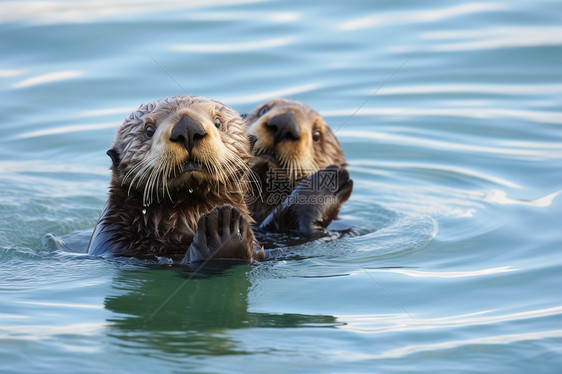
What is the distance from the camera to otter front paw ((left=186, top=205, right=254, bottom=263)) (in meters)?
3.96

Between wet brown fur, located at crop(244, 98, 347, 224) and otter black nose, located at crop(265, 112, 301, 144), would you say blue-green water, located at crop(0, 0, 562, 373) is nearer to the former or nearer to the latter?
wet brown fur, located at crop(244, 98, 347, 224)

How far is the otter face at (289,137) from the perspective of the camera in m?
5.62

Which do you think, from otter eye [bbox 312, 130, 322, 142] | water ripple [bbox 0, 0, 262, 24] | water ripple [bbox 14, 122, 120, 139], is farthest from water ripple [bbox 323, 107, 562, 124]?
water ripple [bbox 0, 0, 262, 24]

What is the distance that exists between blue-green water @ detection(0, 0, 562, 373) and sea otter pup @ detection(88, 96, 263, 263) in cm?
16

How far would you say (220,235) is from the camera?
4.03m

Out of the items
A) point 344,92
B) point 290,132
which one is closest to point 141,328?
point 290,132

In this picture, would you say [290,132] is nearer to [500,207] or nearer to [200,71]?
[500,207]

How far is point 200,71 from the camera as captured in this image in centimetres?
985

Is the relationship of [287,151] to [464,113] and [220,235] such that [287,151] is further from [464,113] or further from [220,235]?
[464,113]

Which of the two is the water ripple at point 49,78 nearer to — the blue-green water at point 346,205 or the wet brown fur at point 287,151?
the blue-green water at point 346,205

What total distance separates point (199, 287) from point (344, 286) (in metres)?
0.80

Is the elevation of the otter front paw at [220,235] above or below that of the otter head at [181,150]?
below

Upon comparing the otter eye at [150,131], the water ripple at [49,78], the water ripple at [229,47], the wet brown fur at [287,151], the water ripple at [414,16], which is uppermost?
the water ripple at [414,16]

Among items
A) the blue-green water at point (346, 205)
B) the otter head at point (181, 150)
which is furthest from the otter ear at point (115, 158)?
the blue-green water at point (346, 205)
